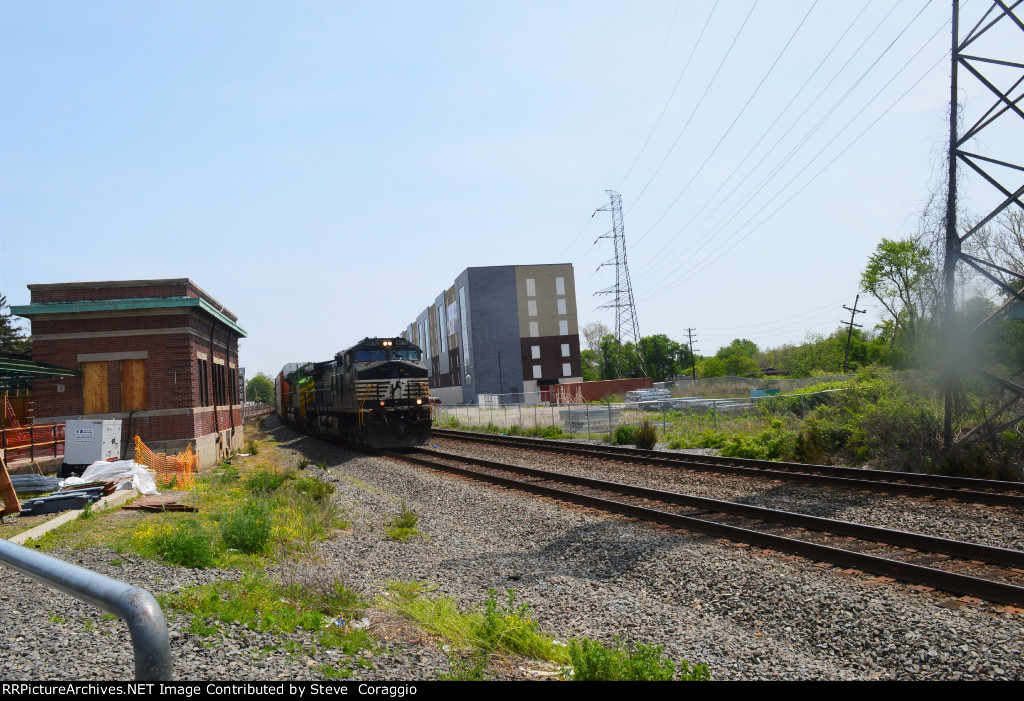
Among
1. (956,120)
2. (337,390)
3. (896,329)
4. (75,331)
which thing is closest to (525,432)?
(337,390)

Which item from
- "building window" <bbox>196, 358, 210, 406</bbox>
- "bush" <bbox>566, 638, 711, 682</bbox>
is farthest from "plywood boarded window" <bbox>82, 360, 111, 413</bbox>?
"bush" <bbox>566, 638, 711, 682</bbox>

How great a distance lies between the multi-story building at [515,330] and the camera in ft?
244

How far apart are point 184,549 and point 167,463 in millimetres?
12641

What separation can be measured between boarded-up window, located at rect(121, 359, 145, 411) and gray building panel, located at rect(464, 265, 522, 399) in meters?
52.9

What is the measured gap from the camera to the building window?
23.0 m

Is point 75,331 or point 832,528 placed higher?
point 75,331

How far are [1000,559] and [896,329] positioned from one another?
198ft

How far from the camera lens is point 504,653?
17.3 ft

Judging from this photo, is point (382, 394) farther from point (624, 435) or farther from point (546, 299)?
point (546, 299)

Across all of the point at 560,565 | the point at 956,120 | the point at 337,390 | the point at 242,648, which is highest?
the point at 956,120

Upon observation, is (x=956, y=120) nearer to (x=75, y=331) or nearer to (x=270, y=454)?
(x=75, y=331)

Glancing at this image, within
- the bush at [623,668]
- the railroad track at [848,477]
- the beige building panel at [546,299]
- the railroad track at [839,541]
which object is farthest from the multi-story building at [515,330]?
the bush at [623,668]

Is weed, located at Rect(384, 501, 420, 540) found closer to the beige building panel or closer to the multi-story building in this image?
the multi-story building

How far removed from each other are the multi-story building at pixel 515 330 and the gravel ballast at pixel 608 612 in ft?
206
